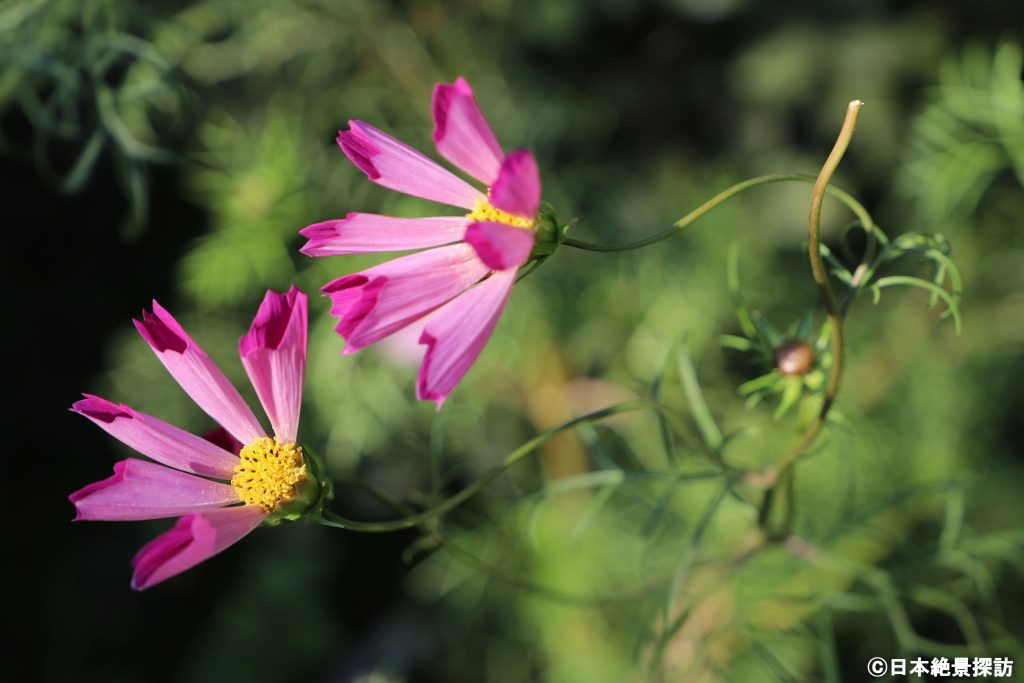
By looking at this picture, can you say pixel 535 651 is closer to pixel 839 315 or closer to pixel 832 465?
pixel 832 465

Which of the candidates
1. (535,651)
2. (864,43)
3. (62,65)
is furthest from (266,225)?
(864,43)

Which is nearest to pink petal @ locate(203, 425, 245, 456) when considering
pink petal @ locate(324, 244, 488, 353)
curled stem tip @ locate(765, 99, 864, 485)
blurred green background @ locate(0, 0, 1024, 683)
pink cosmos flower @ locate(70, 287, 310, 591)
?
pink cosmos flower @ locate(70, 287, 310, 591)

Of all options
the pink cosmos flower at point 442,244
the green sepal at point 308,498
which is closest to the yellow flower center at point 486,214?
the pink cosmos flower at point 442,244

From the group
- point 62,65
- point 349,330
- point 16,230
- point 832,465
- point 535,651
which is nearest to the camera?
point 349,330

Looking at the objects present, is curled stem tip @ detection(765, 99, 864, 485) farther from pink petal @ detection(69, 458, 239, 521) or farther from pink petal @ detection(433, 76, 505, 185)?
pink petal @ detection(69, 458, 239, 521)

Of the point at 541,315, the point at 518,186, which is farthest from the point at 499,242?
the point at 541,315

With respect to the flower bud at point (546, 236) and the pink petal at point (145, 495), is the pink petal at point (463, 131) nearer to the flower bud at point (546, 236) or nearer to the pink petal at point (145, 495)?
the flower bud at point (546, 236)
